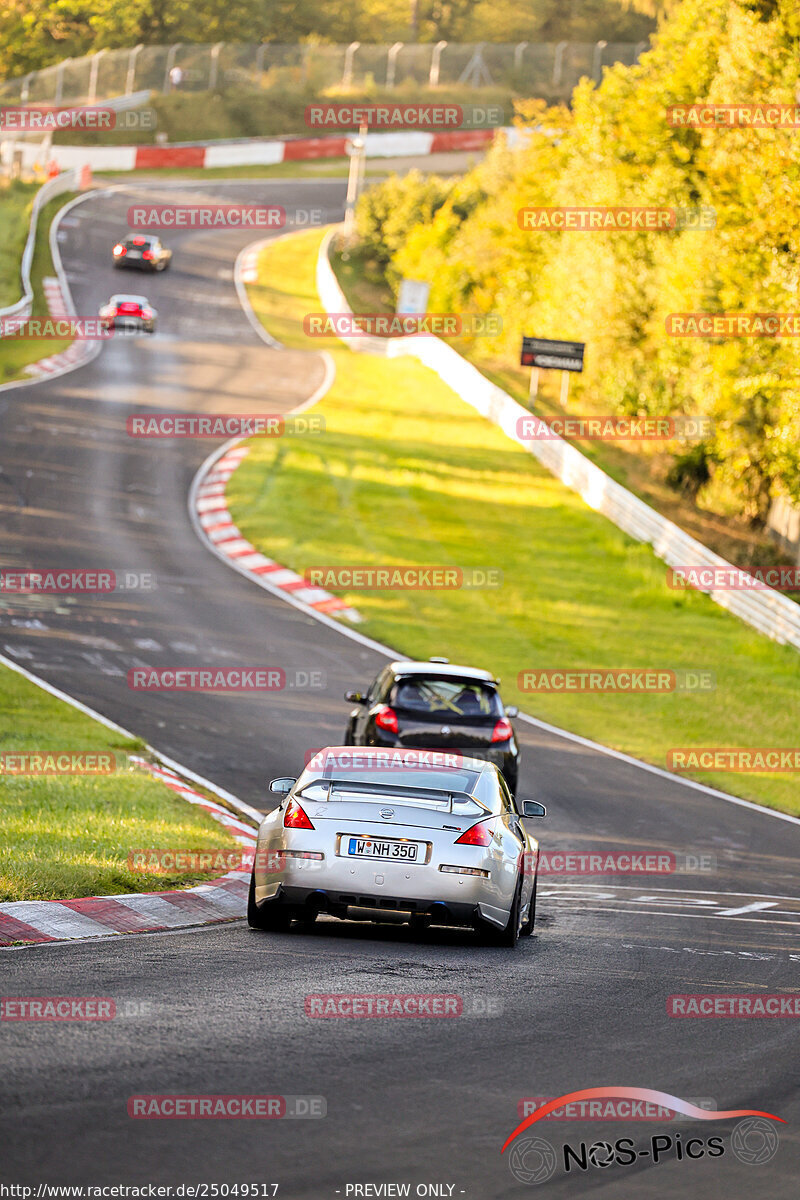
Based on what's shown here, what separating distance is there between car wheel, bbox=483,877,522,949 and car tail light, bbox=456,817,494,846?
47 cm

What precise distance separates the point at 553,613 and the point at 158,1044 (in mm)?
21011

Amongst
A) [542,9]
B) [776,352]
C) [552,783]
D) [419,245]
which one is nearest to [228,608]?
[552,783]

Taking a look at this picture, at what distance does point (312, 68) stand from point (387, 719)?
7694cm

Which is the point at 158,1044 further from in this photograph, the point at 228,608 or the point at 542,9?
the point at 542,9

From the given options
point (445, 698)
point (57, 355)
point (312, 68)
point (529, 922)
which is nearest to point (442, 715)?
point (445, 698)

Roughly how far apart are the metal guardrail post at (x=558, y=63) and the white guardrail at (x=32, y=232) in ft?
136

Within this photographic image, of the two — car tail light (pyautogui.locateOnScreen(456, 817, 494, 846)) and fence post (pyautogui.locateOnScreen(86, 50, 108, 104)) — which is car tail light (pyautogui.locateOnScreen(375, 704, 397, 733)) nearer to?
Result: car tail light (pyautogui.locateOnScreen(456, 817, 494, 846))

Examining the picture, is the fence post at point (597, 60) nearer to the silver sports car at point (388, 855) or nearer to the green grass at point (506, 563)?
the green grass at point (506, 563)

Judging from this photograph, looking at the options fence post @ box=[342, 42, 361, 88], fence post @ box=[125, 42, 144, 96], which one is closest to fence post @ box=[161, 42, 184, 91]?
fence post @ box=[125, 42, 144, 96]

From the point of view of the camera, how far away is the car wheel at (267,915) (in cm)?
870

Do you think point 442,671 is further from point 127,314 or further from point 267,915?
point 127,314

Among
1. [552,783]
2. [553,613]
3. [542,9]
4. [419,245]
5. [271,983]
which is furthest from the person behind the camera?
[542,9]

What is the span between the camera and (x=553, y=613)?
1042 inches

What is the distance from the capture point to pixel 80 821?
11672mm
